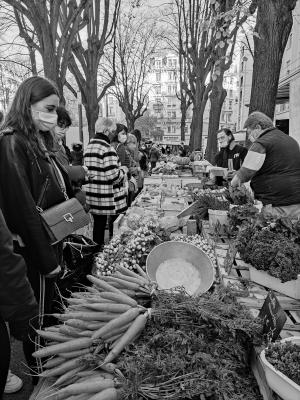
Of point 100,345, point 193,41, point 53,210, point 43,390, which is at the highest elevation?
point 193,41

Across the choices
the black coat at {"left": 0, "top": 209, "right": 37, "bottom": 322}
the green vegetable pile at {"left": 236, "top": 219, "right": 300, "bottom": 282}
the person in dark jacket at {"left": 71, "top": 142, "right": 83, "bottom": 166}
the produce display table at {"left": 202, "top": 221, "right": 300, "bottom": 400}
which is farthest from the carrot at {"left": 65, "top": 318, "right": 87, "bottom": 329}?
the person in dark jacket at {"left": 71, "top": 142, "right": 83, "bottom": 166}

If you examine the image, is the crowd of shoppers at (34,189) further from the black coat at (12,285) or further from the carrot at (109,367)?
the carrot at (109,367)

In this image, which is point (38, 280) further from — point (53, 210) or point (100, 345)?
point (100, 345)

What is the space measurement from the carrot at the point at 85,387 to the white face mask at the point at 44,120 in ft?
5.10

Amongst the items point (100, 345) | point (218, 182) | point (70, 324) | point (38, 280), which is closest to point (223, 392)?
point (100, 345)

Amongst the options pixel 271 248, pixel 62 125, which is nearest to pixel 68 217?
pixel 271 248

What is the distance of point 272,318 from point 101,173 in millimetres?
3620

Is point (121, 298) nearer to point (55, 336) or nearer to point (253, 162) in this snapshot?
point (55, 336)

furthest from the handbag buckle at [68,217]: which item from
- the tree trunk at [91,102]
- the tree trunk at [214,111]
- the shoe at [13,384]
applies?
the tree trunk at [214,111]

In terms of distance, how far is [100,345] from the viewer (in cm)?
190

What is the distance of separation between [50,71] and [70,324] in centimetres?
629

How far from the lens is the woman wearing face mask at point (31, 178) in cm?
218

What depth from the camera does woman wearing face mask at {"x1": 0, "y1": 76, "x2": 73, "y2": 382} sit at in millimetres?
2180

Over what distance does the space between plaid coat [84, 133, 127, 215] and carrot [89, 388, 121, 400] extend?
3.61m
